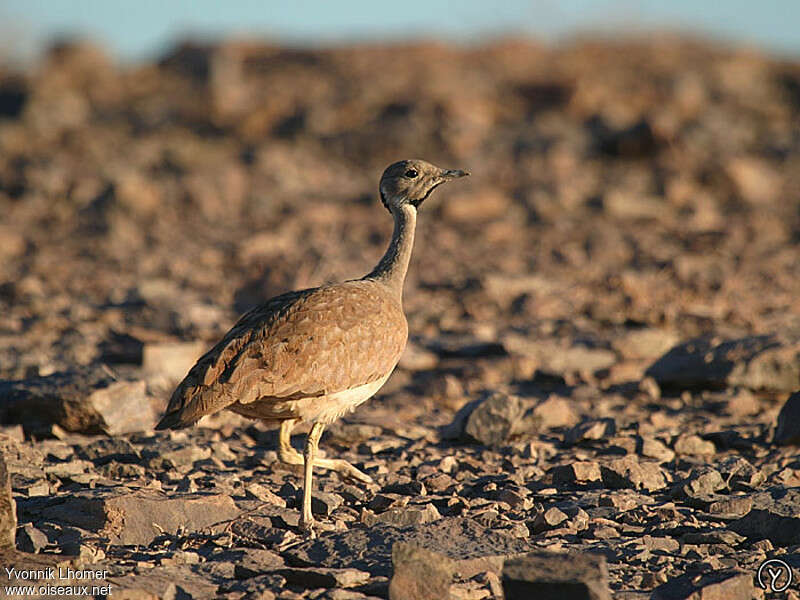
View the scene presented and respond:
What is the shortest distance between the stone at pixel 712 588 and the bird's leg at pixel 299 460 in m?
1.56

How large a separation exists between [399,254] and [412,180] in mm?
383

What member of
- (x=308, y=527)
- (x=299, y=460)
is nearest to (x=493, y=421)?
(x=299, y=460)

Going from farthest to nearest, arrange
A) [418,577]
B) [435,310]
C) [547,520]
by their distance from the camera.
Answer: [435,310]
[547,520]
[418,577]

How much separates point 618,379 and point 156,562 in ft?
12.3

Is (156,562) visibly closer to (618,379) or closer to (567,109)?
(618,379)

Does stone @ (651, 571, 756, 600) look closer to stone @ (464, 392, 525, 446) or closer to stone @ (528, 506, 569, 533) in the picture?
stone @ (528, 506, 569, 533)

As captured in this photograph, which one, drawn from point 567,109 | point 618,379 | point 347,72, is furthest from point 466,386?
point 347,72

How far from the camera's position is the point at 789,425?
4.91 metres

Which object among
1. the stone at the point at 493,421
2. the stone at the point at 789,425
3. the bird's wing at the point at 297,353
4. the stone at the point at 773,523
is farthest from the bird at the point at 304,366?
the stone at the point at 789,425

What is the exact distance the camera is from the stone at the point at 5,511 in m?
3.33

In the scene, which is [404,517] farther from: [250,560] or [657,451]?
[657,451]

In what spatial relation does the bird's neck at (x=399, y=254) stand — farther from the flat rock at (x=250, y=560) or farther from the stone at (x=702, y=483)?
the flat rock at (x=250, y=560)

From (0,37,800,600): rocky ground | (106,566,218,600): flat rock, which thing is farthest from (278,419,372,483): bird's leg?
(106,566,218,600): flat rock

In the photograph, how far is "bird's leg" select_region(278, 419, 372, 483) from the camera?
447 centimetres
